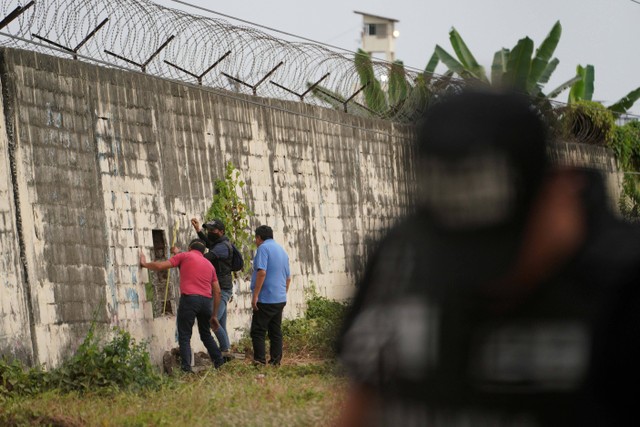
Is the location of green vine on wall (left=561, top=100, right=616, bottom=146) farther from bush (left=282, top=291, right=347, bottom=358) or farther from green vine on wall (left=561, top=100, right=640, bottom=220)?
bush (left=282, top=291, right=347, bottom=358)

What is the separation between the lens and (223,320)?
13070mm

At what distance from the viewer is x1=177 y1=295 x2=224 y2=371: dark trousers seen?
1181 centimetres

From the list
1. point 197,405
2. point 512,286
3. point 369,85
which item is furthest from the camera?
point 369,85

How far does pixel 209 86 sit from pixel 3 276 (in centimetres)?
477

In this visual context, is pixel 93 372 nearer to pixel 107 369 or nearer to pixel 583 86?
pixel 107 369

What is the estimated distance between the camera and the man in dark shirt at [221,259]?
12.8 meters

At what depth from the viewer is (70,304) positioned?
1075 cm

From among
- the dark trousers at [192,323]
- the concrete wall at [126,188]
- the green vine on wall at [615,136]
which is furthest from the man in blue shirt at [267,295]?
the green vine on wall at [615,136]

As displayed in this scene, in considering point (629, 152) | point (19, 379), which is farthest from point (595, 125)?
point (19, 379)

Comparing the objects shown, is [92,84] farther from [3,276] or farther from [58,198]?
[3,276]

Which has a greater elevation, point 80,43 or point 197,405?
point 80,43

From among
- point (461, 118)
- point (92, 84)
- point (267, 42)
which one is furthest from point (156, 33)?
point (461, 118)

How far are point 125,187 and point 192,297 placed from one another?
1335mm

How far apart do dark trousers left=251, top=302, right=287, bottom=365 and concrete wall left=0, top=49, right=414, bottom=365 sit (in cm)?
77
